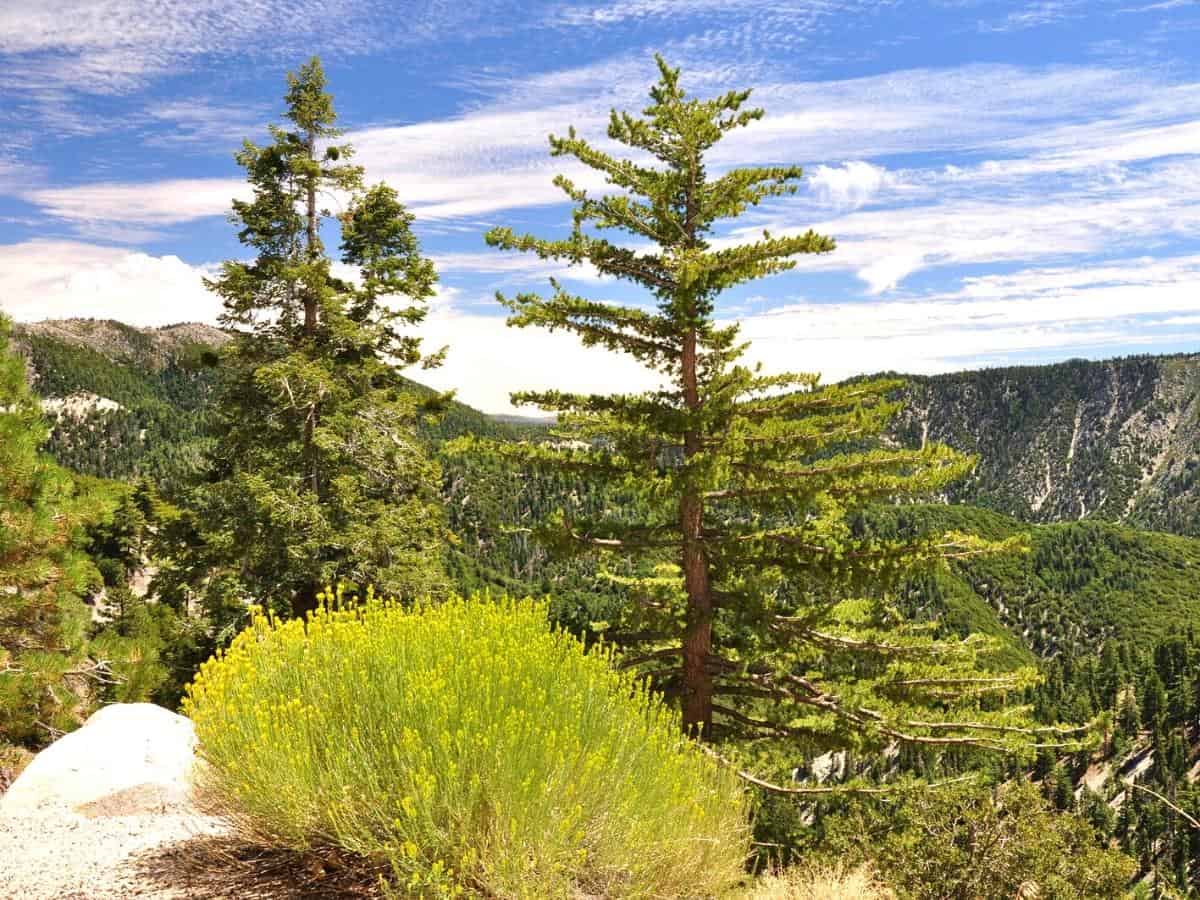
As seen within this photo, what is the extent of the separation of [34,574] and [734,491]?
328 inches

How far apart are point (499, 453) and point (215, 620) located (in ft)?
29.4

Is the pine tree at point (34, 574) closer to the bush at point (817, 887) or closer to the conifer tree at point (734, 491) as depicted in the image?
the conifer tree at point (734, 491)

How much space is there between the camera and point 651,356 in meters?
11.4

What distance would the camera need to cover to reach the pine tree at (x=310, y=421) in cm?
1527

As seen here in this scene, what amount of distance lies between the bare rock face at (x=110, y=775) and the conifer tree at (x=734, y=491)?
4.93 meters

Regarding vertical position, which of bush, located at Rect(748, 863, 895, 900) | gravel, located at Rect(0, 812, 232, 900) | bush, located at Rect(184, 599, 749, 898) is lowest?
bush, located at Rect(748, 863, 895, 900)

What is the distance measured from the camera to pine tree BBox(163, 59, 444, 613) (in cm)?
1527

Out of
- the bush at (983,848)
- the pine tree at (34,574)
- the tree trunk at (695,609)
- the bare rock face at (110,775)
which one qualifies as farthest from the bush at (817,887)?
the pine tree at (34,574)

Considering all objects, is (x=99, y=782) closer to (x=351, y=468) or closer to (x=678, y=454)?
(x=678, y=454)

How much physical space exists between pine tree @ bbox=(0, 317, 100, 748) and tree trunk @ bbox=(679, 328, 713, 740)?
7.43 metres

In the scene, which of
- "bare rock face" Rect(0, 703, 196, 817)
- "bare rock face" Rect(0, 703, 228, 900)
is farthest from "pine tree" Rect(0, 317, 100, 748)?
"bare rock face" Rect(0, 703, 196, 817)

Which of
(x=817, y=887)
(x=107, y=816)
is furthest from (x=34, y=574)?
(x=817, y=887)

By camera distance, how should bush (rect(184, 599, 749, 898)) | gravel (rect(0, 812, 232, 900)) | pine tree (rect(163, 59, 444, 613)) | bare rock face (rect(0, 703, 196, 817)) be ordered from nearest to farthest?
bush (rect(184, 599, 749, 898)) < gravel (rect(0, 812, 232, 900)) < bare rock face (rect(0, 703, 196, 817)) < pine tree (rect(163, 59, 444, 613))

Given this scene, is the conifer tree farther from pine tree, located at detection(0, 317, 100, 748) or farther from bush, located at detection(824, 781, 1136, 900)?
pine tree, located at detection(0, 317, 100, 748)
